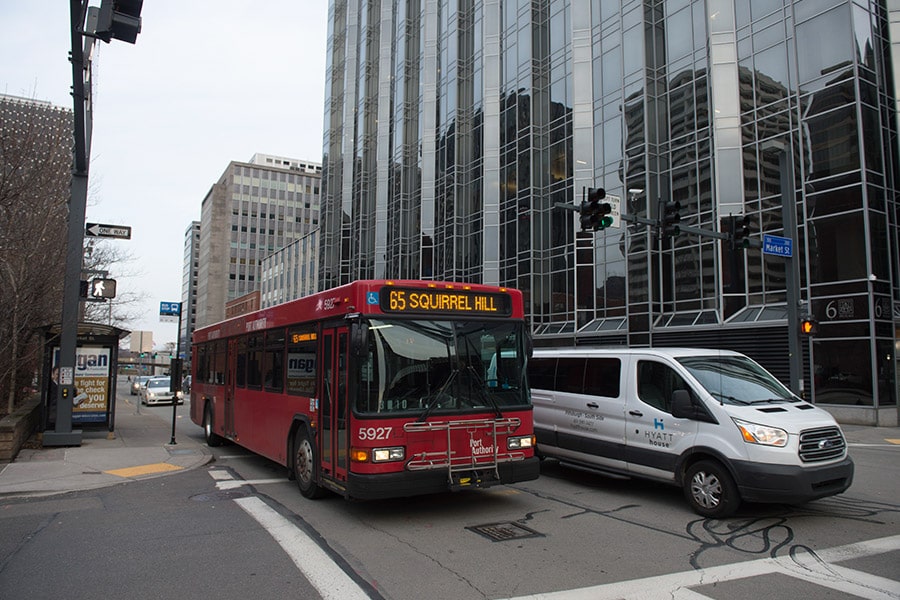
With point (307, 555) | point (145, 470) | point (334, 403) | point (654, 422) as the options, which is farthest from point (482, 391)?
point (145, 470)

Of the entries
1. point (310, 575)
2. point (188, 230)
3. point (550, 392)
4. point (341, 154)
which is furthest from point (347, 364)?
point (188, 230)

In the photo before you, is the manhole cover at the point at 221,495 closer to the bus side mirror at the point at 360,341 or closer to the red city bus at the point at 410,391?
the red city bus at the point at 410,391

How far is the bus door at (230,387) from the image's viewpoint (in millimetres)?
12828

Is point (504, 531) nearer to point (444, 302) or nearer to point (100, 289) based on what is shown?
point (444, 302)

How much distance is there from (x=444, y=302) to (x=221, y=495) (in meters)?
4.44

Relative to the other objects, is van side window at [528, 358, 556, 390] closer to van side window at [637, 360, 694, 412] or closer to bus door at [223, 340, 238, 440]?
van side window at [637, 360, 694, 412]

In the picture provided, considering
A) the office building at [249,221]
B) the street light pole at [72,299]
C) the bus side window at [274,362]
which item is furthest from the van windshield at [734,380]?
the office building at [249,221]

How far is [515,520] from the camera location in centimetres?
739

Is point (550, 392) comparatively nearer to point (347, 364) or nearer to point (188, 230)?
point (347, 364)

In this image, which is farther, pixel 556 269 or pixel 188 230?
pixel 188 230

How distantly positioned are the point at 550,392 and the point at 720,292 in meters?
17.4

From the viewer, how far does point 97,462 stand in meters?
11.6

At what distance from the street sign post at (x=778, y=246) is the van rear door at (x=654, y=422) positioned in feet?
29.7

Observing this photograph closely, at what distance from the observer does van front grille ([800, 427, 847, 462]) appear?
7000 millimetres
